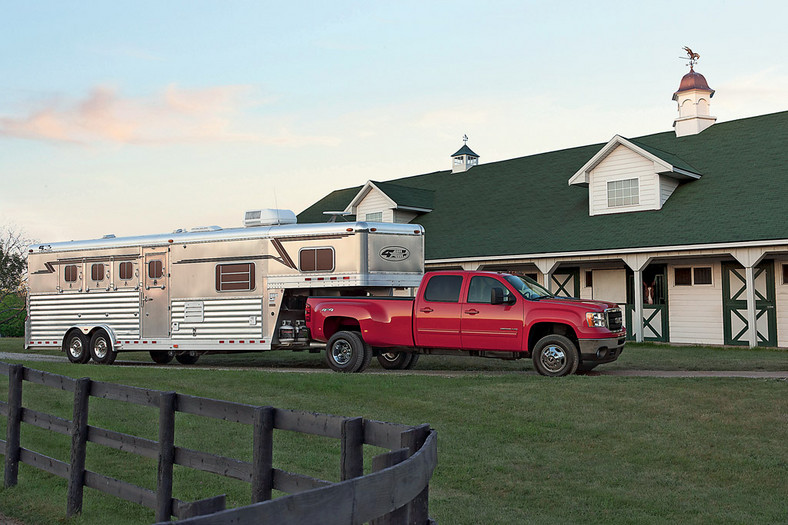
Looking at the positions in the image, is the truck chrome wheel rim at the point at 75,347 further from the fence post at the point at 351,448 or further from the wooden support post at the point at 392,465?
the wooden support post at the point at 392,465

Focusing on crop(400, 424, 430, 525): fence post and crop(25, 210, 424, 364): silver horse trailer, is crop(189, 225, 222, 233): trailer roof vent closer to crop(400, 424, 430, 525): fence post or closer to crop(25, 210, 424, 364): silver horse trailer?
crop(25, 210, 424, 364): silver horse trailer

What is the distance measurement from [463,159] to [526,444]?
28437 millimetres

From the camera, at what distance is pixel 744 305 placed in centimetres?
2328

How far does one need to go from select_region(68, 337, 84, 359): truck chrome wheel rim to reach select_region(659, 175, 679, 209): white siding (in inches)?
691

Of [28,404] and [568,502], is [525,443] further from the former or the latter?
[28,404]

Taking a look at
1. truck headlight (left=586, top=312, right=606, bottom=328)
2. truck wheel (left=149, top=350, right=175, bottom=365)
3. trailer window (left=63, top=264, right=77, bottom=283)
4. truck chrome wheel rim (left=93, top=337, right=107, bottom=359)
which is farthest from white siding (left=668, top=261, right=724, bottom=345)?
trailer window (left=63, top=264, right=77, bottom=283)

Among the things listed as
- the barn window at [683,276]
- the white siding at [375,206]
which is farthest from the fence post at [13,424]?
the white siding at [375,206]

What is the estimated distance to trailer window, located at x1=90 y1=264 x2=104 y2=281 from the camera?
2039 centimetres

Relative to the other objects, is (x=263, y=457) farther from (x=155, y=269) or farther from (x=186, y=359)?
(x=186, y=359)

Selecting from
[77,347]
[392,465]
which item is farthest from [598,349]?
[77,347]

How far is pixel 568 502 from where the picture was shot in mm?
7590

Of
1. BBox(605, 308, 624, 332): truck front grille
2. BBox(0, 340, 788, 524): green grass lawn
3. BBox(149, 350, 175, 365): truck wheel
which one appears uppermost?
BBox(605, 308, 624, 332): truck front grille

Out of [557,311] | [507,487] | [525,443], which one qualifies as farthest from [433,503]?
[557,311]

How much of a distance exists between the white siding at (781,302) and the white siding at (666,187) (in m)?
4.14
